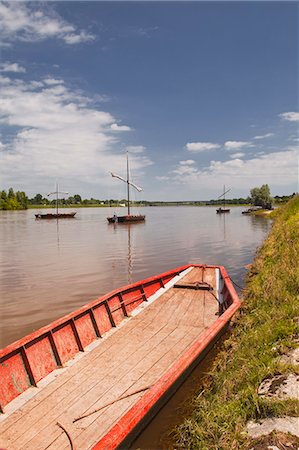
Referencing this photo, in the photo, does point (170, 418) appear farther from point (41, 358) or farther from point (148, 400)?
point (41, 358)

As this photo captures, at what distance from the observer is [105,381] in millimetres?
6750

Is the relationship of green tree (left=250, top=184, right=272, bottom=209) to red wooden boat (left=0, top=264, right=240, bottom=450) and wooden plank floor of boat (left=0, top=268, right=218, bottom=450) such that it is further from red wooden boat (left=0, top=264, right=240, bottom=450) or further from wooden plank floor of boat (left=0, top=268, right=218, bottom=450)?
red wooden boat (left=0, top=264, right=240, bottom=450)

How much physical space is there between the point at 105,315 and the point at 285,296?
514 centimetres

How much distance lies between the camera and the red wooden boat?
17.2 feet

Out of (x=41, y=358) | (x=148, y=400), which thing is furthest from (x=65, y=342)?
(x=148, y=400)

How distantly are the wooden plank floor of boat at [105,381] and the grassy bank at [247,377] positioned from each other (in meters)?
1.16

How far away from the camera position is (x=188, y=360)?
6371mm

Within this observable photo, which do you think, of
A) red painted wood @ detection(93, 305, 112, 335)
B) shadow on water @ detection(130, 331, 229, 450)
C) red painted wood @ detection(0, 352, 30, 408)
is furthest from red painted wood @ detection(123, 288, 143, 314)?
red painted wood @ detection(0, 352, 30, 408)

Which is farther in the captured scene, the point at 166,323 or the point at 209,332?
the point at 166,323

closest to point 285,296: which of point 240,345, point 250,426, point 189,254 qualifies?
point 240,345

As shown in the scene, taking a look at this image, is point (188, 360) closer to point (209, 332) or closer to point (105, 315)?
point (209, 332)

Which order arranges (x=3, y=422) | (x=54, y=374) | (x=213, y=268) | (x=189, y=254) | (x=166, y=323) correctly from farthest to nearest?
(x=189, y=254), (x=213, y=268), (x=166, y=323), (x=54, y=374), (x=3, y=422)

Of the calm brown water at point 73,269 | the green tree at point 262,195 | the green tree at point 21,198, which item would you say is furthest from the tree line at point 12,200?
the calm brown water at point 73,269

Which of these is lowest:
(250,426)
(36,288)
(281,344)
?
(36,288)
